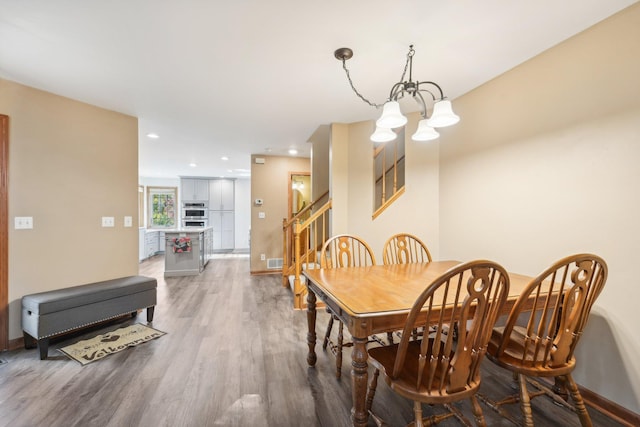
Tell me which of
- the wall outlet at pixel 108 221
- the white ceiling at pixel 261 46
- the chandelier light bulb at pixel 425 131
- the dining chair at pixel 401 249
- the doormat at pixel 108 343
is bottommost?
the doormat at pixel 108 343

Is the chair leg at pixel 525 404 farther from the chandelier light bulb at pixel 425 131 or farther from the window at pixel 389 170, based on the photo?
the window at pixel 389 170

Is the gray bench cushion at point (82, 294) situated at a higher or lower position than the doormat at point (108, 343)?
higher

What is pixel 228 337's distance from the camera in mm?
2764

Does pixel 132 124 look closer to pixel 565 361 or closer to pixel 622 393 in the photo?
pixel 565 361

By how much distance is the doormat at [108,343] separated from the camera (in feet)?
7.74

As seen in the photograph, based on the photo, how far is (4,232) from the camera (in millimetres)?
2459

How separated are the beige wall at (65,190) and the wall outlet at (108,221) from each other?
5 centimetres

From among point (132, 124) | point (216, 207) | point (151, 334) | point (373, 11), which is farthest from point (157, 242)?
point (373, 11)

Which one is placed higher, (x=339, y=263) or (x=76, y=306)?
(x=339, y=263)

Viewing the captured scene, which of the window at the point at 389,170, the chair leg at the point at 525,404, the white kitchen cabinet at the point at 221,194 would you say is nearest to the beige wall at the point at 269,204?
the window at the point at 389,170

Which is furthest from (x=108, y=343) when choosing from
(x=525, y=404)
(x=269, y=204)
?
(x=269, y=204)

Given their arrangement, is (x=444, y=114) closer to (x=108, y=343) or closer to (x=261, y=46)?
(x=261, y=46)

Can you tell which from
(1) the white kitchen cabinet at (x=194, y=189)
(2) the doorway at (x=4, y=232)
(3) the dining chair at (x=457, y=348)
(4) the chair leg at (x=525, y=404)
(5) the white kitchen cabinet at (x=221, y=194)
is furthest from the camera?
(5) the white kitchen cabinet at (x=221, y=194)

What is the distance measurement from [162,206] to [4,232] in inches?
265
